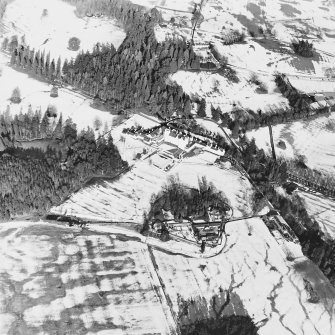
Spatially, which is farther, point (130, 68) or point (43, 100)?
point (130, 68)

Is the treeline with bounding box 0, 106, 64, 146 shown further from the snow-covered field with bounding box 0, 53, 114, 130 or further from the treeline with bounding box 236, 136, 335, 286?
the treeline with bounding box 236, 136, 335, 286

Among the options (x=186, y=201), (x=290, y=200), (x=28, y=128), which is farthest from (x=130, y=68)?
(x=290, y=200)

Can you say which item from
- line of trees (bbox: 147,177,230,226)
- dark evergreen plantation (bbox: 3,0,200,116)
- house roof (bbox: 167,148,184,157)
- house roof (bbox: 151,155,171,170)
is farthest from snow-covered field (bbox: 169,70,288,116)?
line of trees (bbox: 147,177,230,226)

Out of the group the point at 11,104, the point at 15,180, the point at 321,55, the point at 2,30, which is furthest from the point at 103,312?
the point at 321,55

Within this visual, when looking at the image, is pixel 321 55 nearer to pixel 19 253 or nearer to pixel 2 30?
pixel 2 30

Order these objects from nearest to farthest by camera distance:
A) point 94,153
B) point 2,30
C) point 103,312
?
point 103,312 → point 94,153 → point 2,30

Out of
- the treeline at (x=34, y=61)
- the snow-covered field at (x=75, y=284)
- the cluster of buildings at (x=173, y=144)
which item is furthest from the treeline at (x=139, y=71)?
the snow-covered field at (x=75, y=284)

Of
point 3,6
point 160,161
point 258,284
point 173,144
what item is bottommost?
point 258,284

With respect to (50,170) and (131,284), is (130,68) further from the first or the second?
(131,284)
